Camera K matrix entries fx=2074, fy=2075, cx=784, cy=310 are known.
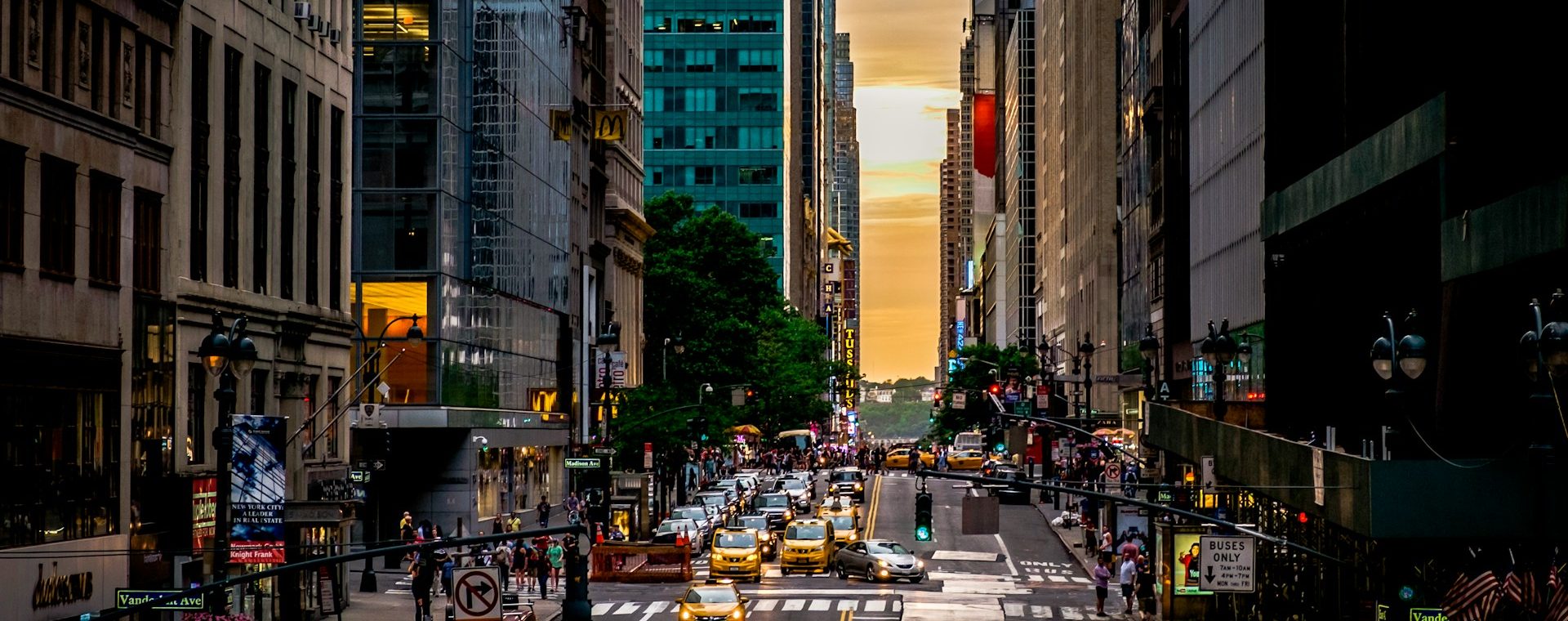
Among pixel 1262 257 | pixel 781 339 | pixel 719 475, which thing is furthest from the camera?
pixel 781 339

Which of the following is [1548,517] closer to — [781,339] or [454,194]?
[454,194]

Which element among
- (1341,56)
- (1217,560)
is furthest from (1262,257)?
(1217,560)

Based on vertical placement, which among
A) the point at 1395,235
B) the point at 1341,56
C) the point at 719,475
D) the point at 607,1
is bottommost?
the point at 719,475

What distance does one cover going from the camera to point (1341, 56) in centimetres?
4825

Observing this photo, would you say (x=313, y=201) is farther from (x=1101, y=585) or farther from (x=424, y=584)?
(x=1101, y=585)

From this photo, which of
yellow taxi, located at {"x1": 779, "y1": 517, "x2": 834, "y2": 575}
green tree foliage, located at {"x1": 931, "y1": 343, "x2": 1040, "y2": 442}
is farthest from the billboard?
green tree foliage, located at {"x1": 931, "y1": 343, "x2": 1040, "y2": 442}

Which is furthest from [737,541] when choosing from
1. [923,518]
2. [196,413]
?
[196,413]

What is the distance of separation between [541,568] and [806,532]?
12469 mm

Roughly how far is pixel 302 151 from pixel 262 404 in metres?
6.94

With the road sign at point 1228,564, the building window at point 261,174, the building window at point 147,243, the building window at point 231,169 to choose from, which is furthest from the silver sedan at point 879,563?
the building window at point 147,243

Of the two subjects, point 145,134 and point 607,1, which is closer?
point 145,134

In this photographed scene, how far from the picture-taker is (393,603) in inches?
2130

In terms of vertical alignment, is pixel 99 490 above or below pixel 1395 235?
below

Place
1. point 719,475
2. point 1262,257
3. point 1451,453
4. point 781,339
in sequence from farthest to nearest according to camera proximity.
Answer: point 781,339, point 719,475, point 1262,257, point 1451,453
